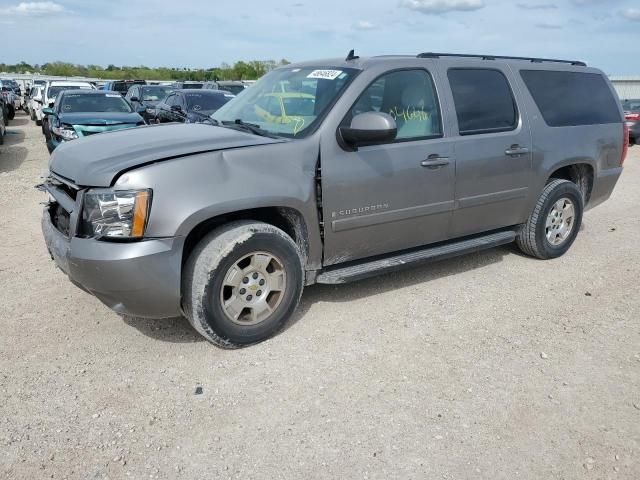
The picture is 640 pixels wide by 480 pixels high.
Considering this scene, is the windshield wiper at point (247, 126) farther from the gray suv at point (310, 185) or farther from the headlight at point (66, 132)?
the headlight at point (66, 132)

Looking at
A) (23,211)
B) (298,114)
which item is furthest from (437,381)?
(23,211)

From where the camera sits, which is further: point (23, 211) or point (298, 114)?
point (23, 211)

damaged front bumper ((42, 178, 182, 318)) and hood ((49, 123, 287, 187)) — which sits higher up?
hood ((49, 123, 287, 187))

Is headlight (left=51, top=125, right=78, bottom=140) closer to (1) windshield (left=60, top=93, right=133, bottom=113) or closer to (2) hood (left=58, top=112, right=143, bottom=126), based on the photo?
(2) hood (left=58, top=112, right=143, bottom=126)

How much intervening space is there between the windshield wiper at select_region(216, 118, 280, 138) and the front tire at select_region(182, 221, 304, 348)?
0.74 meters

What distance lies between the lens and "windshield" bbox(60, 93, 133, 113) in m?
11.4

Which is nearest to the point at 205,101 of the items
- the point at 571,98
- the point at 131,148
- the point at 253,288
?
the point at 571,98

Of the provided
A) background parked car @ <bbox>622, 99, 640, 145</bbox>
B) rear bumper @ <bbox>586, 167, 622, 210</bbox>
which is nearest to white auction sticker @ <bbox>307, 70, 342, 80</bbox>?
rear bumper @ <bbox>586, 167, 622, 210</bbox>

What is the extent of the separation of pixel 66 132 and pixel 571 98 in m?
8.26

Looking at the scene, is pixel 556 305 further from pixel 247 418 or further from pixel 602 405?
pixel 247 418

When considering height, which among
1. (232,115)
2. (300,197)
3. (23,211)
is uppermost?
(232,115)

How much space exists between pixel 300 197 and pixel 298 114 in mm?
748

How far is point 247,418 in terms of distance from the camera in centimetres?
302

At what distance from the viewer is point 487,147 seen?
15.3 feet
